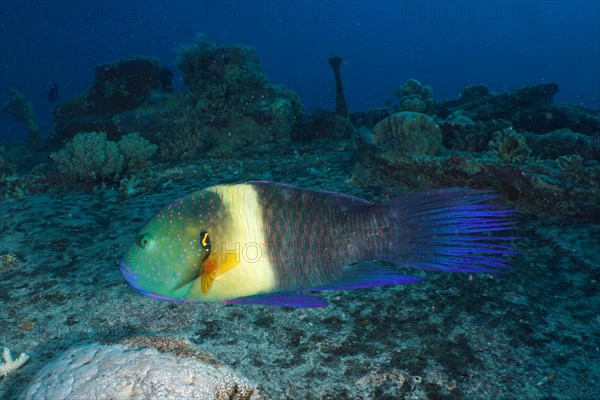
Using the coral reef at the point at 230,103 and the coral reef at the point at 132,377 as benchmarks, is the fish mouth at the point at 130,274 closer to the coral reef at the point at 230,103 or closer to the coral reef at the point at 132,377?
the coral reef at the point at 132,377

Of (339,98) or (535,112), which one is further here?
(339,98)

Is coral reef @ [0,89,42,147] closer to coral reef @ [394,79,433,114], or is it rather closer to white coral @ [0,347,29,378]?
coral reef @ [394,79,433,114]

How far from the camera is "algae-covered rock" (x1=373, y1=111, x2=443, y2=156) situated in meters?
5.52

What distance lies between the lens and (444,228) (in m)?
1.78

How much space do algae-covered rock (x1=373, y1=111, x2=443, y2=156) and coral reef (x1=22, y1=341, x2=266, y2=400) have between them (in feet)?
14.5

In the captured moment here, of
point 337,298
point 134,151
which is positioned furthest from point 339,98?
point 337,298

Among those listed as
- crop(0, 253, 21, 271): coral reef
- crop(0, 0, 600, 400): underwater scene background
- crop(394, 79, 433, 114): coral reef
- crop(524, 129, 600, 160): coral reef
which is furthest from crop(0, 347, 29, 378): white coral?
crop(394, 79, 433, 114): coral reef

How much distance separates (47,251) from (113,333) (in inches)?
87.8

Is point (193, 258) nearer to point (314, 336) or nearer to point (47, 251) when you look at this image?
point (314, 336)

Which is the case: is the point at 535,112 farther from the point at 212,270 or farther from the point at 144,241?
the point at 144,241

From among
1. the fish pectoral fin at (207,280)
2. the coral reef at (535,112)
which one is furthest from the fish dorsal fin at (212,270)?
the coral reef at (535,112)

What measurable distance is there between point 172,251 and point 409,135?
4711 mm

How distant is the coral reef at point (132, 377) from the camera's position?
1797 millimetres

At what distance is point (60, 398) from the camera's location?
1.77 m
